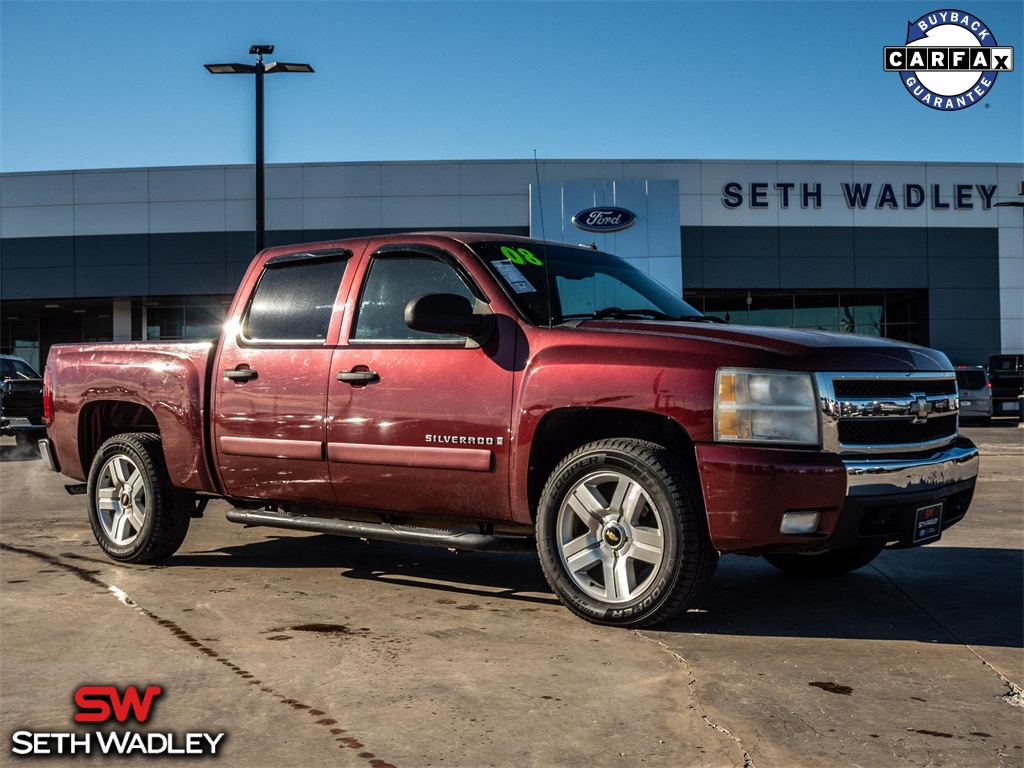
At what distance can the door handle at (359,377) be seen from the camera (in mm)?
5527

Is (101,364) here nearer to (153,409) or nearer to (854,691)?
(153,409)

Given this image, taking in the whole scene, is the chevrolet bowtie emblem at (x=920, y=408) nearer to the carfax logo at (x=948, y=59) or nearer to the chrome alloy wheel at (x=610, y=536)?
the chrome alloy wheel at (x=610, y=536)

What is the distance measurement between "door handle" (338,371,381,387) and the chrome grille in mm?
2270

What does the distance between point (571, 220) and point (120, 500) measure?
88.7 ft

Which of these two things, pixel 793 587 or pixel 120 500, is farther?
pixel 120 500

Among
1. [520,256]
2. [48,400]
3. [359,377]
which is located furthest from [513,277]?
[48,400]

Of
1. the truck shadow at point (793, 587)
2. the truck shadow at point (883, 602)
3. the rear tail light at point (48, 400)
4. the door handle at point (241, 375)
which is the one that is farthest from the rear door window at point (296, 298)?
the truck shadow at point (883, 602)

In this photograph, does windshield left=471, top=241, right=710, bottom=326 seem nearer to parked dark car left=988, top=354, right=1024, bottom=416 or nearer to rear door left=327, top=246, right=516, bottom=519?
rear door left=327, top=246, right=516, bottom=519

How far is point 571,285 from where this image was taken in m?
5.73

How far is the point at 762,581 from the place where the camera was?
20.1ft

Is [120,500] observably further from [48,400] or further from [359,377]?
[359,377]

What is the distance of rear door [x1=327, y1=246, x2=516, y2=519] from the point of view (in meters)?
5.18

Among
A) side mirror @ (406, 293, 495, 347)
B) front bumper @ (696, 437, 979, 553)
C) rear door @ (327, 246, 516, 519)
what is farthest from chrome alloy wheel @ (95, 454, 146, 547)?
front bumper @ (696, 437, 979, 553)

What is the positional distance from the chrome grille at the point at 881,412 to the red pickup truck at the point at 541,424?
1 centimetres
